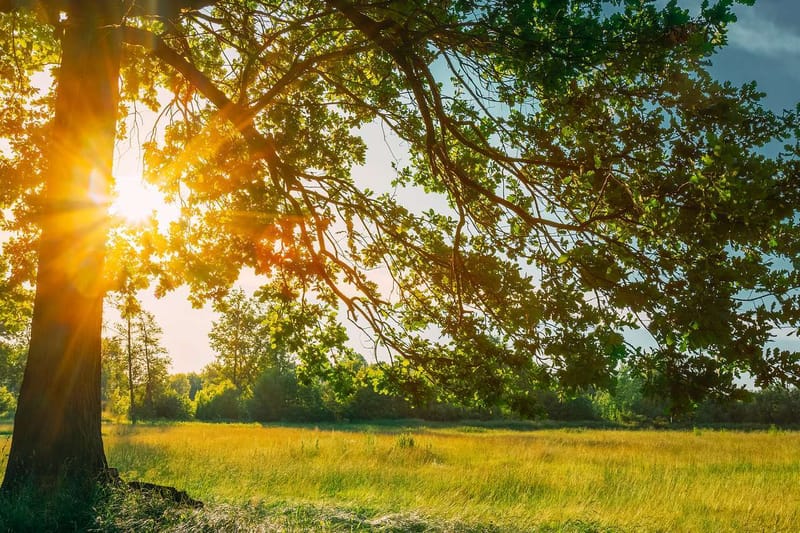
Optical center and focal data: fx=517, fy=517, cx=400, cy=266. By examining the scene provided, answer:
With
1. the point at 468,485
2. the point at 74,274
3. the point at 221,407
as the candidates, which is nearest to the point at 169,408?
the point at 221,407

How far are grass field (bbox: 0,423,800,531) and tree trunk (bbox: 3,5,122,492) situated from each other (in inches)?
95.3

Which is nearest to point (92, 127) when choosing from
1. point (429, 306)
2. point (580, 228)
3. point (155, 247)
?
point (155, 247)

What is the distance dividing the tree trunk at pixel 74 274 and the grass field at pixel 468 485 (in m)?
2.42

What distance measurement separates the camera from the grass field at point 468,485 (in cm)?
758

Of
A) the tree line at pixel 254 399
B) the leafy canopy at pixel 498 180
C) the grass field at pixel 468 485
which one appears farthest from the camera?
the tree line at pixel 254 399

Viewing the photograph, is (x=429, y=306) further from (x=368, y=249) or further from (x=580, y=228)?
(x=580, y=228)

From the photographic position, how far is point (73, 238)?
7848mm

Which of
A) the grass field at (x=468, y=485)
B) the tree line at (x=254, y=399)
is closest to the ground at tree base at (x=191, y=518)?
the grass field at (x=468, y=485)

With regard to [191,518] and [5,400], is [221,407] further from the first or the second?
[191,518]

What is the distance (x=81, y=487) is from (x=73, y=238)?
358 cm

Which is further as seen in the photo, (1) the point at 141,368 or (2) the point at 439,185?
(1) the point at 141,368

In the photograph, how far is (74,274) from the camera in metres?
7.77

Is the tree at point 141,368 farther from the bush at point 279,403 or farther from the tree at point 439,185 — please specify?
the tree at point 439,185

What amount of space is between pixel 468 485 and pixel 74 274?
356 inches
